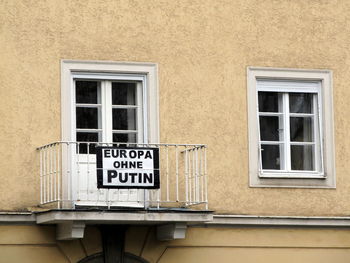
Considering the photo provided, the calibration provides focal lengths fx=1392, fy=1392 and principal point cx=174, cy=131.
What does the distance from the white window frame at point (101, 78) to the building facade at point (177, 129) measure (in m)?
0.02

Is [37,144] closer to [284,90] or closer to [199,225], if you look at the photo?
[199,225]

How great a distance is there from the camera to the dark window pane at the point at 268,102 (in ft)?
70.4

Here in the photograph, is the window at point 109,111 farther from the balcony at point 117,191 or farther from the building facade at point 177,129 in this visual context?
the balcony at point 117,191

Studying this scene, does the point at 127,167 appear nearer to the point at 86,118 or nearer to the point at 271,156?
the point at 86,118

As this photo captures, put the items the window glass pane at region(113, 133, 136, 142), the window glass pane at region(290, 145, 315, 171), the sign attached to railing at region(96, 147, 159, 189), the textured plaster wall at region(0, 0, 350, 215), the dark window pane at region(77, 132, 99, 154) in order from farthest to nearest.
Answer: the window glass pane at region(290, 145, 315, 171) < the window glass pane at region(113, 133, 136, 142) < the dark window pane at region(77, 132, 99, 154) < the textured plaster wall at region(0, 0, 350, 215) < the sign attached to railing at region(96, 147, 159, 189)

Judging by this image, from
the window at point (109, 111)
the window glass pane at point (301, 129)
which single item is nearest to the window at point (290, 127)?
the window glass pane at point (301, 129)

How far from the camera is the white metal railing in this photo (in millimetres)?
19781

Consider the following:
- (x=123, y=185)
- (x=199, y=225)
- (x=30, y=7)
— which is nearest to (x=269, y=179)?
(x=199, y=225)

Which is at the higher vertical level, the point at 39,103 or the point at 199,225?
the point at 39,103

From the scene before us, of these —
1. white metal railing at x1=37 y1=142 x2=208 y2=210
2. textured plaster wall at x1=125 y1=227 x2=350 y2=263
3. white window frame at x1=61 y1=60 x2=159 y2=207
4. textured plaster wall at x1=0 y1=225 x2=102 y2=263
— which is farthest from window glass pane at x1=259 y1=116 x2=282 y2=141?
textured plaster wall at x1=0 y1=225 x2=102 y2=263

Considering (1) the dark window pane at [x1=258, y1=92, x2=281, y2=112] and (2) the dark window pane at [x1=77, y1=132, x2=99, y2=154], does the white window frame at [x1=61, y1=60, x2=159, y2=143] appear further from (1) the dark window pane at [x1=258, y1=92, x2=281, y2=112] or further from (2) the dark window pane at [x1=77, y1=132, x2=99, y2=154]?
(1) the dark window pane at [x1=258, y1=92, x2=281, y2=112]

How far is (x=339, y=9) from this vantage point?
2195 cm

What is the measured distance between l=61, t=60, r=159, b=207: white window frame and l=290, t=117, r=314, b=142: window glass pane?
7.55ft

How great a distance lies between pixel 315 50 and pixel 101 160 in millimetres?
4323
